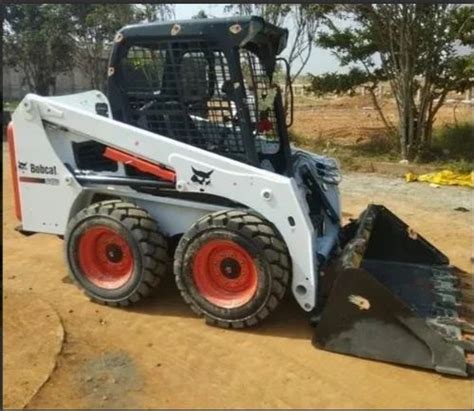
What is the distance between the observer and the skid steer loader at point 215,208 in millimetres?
3795

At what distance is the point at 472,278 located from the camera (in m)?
5.23

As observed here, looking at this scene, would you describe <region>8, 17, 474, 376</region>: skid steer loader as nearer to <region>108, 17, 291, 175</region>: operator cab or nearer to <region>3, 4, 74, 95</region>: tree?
<region>108, 17, 291, 175</region>: operator cab

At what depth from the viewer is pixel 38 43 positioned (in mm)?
22906

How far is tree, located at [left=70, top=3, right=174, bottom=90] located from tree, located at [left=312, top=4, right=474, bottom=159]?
23.1 ft

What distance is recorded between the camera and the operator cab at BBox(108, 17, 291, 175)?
4.26 meters

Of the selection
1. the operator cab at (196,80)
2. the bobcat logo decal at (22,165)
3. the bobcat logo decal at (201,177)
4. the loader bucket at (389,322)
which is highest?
the operator cab at (196,80)

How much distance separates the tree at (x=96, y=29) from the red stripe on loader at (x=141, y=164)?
42.9 ft

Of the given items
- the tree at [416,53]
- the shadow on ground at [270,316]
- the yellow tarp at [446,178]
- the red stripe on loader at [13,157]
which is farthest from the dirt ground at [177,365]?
the tree at [416,53]

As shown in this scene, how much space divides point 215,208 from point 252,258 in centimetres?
53

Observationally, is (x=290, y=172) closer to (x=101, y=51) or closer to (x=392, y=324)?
(x=392, y=324)

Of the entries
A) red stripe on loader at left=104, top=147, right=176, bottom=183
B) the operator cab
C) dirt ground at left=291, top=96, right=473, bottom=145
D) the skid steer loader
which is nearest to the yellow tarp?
dirt ground at left=291, top=96, right=473, bottom=145

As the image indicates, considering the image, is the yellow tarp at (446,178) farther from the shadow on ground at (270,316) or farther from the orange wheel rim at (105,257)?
the orange wheel rim at (105,257)

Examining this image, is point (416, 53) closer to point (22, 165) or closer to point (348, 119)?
point (348, 119)

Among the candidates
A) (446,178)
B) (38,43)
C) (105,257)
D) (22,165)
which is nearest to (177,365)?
(105,257)
